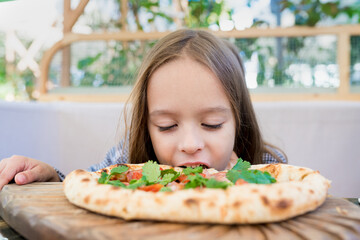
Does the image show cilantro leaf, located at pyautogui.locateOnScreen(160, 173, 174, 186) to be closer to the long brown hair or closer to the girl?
the girl

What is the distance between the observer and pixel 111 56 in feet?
11.0

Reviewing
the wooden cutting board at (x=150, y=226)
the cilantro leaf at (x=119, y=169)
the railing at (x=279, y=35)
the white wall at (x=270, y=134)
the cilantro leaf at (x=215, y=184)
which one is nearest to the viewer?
the wooden cutting board at (x=150, y=226)

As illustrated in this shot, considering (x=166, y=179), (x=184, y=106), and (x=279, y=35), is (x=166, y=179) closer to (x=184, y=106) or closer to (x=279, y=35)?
(x=184, y=106)

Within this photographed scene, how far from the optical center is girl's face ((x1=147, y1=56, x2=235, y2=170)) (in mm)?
1100

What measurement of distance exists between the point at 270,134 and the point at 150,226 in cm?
184

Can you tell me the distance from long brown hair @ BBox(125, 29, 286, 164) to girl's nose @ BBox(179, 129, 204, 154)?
0.23 metres

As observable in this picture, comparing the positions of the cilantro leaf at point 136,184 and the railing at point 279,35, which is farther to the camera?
the railing at point 279,35

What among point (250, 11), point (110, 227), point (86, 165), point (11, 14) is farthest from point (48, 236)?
point (11, 14)

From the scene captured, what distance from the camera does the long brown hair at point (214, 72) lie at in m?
1.27

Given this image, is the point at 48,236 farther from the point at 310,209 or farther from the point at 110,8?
the point at 110,8

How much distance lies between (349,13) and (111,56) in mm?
2097

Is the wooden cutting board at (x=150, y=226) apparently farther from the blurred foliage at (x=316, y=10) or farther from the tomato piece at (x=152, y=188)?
the blurred foliage at (x=316, y=10)

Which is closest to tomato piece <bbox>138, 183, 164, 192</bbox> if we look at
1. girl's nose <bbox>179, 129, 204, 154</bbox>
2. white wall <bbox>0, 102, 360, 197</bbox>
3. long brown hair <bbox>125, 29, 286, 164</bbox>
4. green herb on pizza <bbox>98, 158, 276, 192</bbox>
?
green herb on pizza <bbox>98, 158, 276, 192</bbox>

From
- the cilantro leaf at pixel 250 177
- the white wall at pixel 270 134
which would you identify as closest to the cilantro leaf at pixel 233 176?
the cilantro leaf at pixel 250 177
